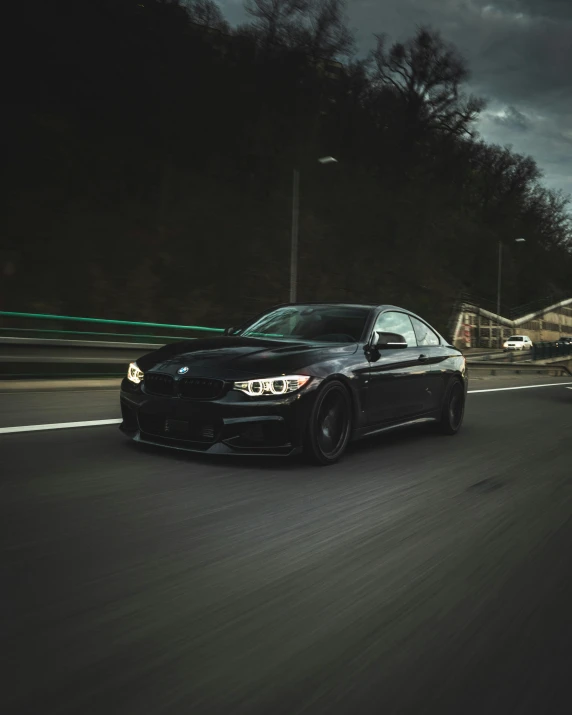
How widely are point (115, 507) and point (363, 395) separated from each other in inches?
110

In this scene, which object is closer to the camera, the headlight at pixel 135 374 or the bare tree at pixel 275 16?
the headlight at pixel 135 374

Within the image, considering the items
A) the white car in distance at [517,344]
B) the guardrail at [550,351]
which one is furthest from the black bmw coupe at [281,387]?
the white car in distance at [517,344]

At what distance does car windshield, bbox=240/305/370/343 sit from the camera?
290 inches

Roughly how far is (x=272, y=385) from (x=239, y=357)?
0.39 m

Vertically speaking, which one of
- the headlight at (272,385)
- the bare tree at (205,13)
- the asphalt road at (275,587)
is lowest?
the asphalt road at (275,587)

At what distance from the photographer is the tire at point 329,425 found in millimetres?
6305

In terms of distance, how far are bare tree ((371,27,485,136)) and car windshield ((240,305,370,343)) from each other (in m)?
57.0

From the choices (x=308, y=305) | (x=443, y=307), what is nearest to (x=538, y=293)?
(x=443, y=307)

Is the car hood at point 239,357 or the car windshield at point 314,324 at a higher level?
the car windshield at point 314,324

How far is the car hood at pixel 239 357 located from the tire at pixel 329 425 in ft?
0.91

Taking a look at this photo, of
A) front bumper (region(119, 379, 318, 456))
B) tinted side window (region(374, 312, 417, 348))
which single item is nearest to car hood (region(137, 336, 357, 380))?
front bumper (region(119, 379, 318, 456))

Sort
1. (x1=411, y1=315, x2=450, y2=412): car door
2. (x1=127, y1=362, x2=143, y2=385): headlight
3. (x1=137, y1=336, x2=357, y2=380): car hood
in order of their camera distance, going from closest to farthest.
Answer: (x1=137, y1=336, x2=357, y2=380): car hood < (x1=127, y1=362, x2=143, y2=385): headlight < (x1=411, y1=315, x2=450, y2=412): car door

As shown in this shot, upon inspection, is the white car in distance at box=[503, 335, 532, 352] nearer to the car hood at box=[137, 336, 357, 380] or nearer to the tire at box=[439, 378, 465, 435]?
the tire at box=[439, 378, 465, 435]

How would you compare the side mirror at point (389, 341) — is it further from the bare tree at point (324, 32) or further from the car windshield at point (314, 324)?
the bare tree at point (324, 32)
